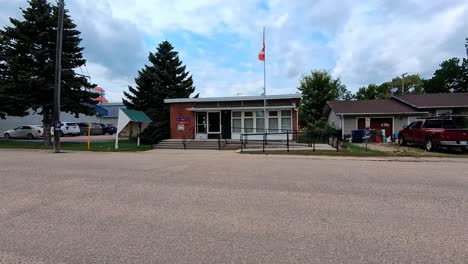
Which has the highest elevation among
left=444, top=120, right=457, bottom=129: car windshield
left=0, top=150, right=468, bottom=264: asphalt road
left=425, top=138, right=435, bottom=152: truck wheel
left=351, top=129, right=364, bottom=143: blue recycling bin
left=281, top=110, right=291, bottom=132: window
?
left=281, top=110, right=291, bottom=132: window


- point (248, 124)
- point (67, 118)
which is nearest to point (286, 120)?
point (248, 124)

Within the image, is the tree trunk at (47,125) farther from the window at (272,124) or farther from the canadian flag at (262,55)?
the window at (272,124)

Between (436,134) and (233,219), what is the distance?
16226 mm

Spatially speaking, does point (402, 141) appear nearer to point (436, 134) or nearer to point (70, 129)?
point (436, 134)

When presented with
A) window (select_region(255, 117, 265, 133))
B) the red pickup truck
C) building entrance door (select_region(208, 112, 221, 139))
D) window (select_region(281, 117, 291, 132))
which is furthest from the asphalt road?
building entrance door (select_region(208, 112, 221, 139))

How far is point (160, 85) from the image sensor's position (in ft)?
105

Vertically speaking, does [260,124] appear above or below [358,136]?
above

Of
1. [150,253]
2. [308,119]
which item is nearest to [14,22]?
[150,253]

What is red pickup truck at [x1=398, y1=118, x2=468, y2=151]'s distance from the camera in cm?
1627

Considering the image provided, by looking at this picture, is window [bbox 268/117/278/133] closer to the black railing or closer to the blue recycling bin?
the black railing

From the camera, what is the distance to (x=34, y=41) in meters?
22.8

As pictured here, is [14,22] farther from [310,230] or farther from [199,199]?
[310,230]

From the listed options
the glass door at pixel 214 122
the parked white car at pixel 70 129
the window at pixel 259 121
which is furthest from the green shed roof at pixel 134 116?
the parked white car at pixel 70 129

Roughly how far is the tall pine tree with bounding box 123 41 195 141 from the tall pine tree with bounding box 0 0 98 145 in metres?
7.05
